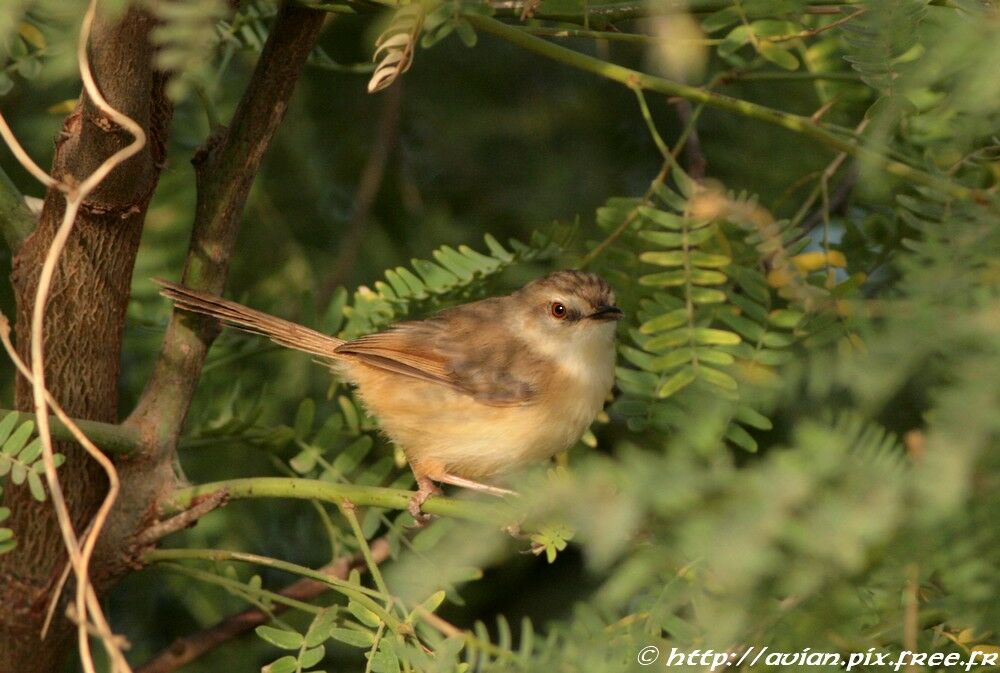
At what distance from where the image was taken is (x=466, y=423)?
13.2 feet

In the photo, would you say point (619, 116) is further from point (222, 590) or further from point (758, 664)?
point (758, 664)

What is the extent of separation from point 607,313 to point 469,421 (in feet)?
2.13

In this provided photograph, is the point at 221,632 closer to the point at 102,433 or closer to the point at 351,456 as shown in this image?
the point at 351,456

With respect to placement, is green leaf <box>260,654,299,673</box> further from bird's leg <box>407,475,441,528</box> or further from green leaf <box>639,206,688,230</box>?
green leaf <box>639,206,688,230</box>

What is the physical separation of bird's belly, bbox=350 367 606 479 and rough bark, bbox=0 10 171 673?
1191 mm

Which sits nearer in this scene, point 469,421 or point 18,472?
point 18,472

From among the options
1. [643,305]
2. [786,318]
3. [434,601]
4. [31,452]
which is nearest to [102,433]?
[31,452]

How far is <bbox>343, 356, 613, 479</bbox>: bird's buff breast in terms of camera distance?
380cm

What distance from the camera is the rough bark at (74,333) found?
2686 mm

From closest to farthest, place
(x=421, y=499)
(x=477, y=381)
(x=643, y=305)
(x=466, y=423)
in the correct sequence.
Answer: (x=421, y=499) → (x=643, y=305) → (x=466, y=423) → (x=477, y=381)

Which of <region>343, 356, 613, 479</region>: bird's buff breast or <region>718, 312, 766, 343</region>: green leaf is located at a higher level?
<region>718, 312, 766, 343</region>: green leaf

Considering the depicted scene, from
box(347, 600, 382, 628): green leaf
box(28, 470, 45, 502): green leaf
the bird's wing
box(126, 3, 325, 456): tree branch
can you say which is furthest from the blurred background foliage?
box(28, 470, 45, 502): green leaf

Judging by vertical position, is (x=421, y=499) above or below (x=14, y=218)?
below

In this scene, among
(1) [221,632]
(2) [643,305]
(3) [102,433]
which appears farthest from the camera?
(1) [221,632]
